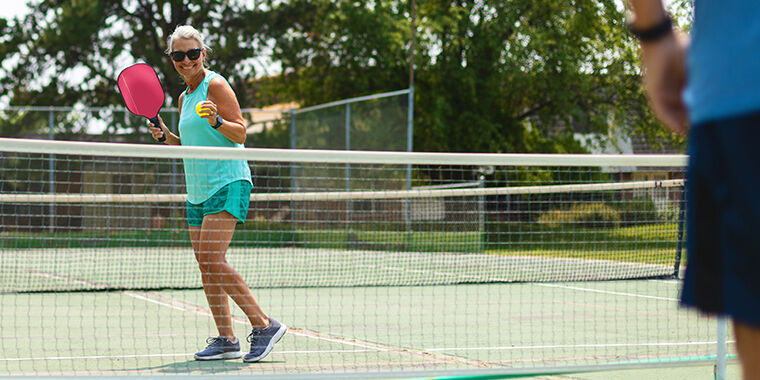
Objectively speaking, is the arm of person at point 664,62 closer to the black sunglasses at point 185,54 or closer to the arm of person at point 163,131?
the black sunglasses at point 185,54

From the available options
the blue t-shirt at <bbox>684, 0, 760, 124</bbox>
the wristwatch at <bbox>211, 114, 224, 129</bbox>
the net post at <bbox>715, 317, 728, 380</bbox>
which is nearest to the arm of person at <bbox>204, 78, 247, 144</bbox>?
the wristwatch at <bbox>211, 114, 224, 129</bbox>

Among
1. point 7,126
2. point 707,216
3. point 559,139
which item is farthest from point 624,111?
point 707,216

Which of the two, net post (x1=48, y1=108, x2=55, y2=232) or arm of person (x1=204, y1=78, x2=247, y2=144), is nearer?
arm of person (x1=204, y1=78, x2=247, y2=144)

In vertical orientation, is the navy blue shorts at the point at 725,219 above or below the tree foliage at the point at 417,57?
below

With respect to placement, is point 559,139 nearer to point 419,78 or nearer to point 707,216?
point 419,78

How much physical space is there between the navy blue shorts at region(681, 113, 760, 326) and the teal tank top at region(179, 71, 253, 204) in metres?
3.67

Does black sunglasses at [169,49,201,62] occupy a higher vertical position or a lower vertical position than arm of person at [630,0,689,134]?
higher

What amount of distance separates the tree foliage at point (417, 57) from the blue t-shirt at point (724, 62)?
2443cm

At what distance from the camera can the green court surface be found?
203 inches

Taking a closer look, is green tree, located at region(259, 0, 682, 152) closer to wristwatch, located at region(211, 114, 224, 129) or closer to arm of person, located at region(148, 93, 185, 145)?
arm of person, located at region(148, 93, 185, 145)

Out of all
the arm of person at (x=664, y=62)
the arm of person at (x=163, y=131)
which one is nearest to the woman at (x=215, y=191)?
the arm of person at (x=163, y=131)

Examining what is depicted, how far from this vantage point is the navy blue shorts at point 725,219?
152 centimetres

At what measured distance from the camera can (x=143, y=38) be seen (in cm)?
2988

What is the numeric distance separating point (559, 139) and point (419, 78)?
481 centimetres
